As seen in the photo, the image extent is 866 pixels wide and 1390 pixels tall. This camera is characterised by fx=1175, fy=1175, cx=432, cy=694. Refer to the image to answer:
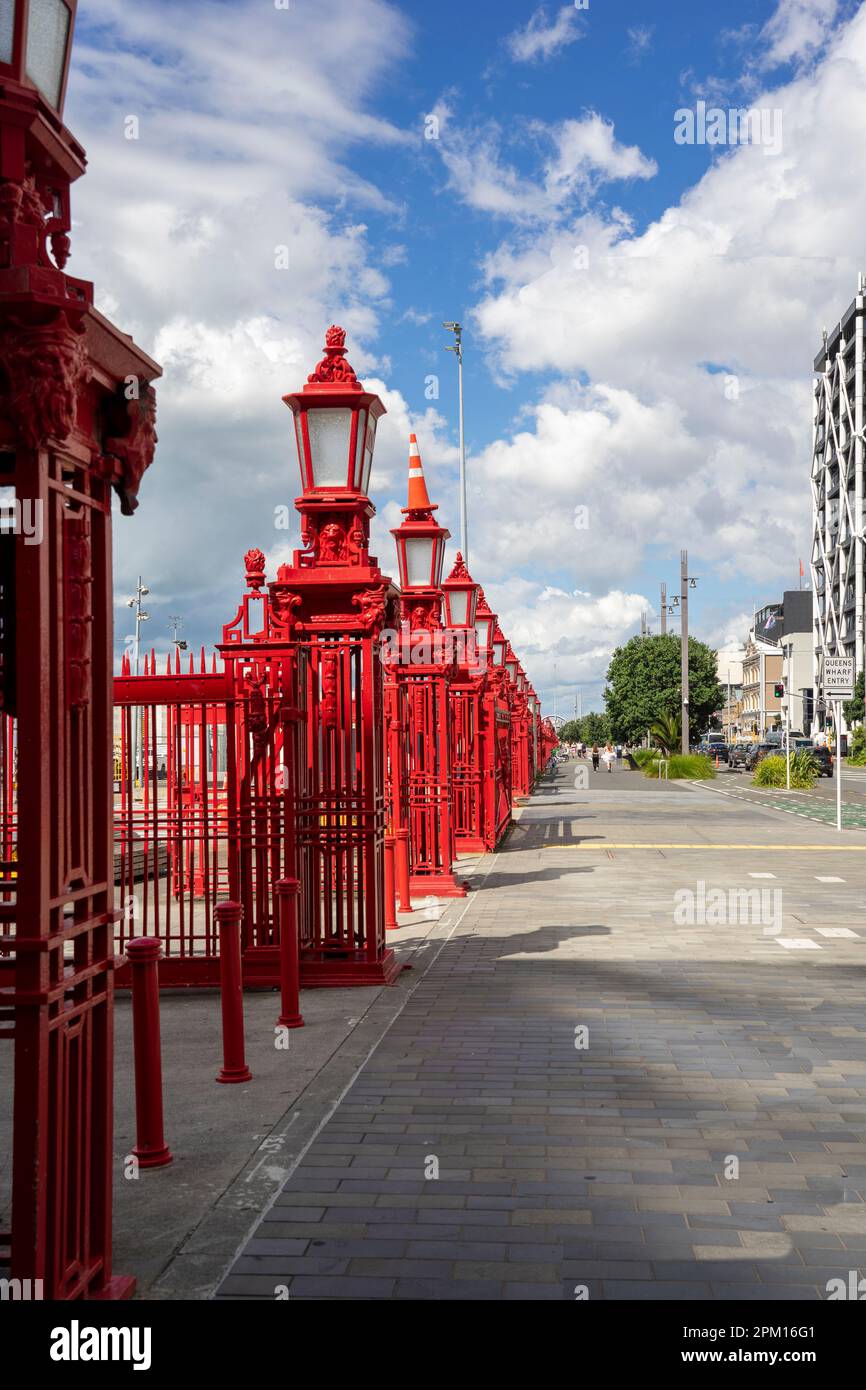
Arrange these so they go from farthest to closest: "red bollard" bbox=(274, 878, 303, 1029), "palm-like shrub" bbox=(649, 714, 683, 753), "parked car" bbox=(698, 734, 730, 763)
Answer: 1. "parked car" bbox=(698, 734, 730, 763)
2. "palm-like shrub" bbox=(649, 714, 683, 753)
3. "red bollard" bbox=(274, 878, 303, 1029)

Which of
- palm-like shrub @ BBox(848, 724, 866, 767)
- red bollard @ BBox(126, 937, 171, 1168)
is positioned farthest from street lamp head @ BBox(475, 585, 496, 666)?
palm-like shrub @ BBox(848, 724, 866, 767)

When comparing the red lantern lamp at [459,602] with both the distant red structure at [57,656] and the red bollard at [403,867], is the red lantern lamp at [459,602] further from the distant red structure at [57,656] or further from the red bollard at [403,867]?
the distant red structure at [57,656]

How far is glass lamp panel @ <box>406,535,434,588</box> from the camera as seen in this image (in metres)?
13.0

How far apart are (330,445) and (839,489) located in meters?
91.8

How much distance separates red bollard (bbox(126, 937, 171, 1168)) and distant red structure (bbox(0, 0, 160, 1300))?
41.3 inches

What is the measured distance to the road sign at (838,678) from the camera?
72.7ft

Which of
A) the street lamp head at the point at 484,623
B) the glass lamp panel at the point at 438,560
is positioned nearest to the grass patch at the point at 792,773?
the street lamp head at the point at 484,623

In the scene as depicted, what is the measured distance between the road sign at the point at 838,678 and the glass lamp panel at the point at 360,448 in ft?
51.3

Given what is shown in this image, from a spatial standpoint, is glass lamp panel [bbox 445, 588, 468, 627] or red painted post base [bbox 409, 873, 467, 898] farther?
glass lamp panel [bbox 445, 588, 468, 627]

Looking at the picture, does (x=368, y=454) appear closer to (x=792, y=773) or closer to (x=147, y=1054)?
(x=147, y=1054)

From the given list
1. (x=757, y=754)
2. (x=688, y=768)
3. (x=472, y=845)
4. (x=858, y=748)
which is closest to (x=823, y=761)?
(x=688, y=768)

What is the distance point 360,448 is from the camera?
8531 mm

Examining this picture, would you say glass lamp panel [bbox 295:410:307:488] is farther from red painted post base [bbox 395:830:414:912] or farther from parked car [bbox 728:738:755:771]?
parked car [bbox 728:738:755:771]

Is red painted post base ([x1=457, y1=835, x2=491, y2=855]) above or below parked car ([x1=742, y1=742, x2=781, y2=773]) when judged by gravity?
below
